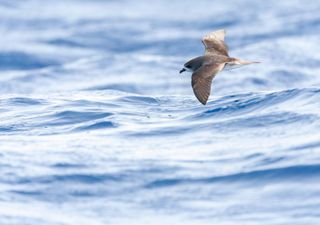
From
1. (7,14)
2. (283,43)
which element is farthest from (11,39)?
(283,43)

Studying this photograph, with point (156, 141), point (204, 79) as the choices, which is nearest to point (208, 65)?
point (204, 79)

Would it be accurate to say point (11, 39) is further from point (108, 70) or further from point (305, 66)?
point (305, 66)

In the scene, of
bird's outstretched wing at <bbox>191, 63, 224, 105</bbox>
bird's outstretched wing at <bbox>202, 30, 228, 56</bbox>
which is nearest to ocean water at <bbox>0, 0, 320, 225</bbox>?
bird's outstretched wing at <bbox>191, 63, 224, 105</bbox>

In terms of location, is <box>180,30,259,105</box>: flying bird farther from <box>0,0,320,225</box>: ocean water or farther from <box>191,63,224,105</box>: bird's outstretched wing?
<box>0,0,320,225</box>: ocean water

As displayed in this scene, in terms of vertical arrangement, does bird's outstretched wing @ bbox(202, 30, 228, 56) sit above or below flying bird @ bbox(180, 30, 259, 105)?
above

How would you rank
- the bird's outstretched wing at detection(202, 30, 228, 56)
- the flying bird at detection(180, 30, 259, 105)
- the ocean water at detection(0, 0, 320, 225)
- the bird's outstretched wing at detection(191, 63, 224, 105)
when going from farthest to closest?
the bird's outstretched wing at detection(202, 30, 228, 56) < the flying bird at detection(180, 30, 259, 105) < the bird's outstretched wing at detection(191, 63, 224, 105) < the ocean water at detection(0, 0, 320, 225)

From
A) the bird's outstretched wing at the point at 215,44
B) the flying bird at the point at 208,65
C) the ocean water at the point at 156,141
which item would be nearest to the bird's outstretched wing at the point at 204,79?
the flying bird at the point at 208,65

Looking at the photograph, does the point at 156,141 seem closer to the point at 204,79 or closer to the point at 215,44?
the point at 204,79

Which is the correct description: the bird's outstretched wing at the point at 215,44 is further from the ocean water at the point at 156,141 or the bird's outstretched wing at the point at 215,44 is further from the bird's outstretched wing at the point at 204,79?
the bird's outstretched wing at the point at 204,79
